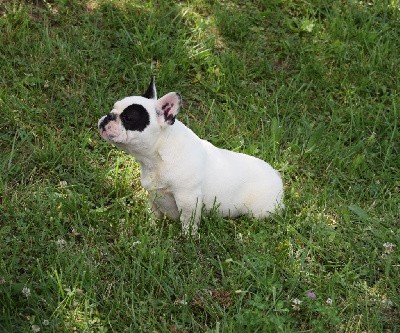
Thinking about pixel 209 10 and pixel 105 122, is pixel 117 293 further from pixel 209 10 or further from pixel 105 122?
pixel 209 10

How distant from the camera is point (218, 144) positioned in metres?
4.66

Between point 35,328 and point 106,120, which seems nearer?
point 35,328

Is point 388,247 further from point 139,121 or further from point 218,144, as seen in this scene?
point 139,121

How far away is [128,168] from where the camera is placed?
14.1ft

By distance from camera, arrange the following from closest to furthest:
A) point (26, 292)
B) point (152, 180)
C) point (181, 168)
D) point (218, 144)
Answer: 1. point (26, 292)
2. point (181, 168)
3. point (152, 180)
4. point (218, 144)

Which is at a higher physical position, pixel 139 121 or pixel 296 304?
pixel 139 121

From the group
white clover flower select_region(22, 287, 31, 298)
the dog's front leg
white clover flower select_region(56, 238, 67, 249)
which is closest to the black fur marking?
the dog's front leg

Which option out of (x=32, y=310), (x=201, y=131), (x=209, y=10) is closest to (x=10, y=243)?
(x=32, y=310)

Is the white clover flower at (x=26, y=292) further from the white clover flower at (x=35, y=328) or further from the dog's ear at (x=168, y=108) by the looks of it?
the dog's ear at (x=168, y=108)

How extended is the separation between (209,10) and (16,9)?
147 cm

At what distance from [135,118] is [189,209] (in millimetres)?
583

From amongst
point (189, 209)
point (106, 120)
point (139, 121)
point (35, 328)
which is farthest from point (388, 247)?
point (35, 328)

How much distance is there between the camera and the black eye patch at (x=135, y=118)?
3.53 metres

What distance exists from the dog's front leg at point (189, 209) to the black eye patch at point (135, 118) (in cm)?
44
